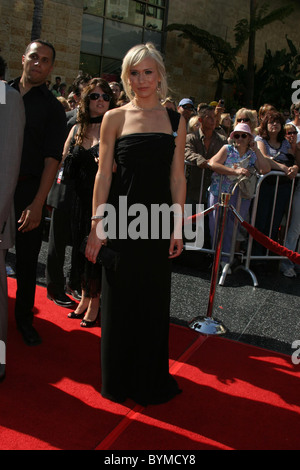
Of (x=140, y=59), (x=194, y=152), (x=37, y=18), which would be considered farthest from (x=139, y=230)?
(x=37, y=18)

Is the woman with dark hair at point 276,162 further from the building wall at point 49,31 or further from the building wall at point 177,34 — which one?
the building wall at point 49,31

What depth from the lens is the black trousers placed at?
3.59 metres

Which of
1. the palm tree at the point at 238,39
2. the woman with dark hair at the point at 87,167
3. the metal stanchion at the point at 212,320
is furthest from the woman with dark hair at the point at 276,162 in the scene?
the palm tree at the point at 238,39

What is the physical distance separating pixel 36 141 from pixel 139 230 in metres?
1.20

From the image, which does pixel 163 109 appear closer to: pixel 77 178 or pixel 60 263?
pixel 77 178

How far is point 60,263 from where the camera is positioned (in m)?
4.51

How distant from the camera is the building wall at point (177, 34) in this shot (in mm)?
15992

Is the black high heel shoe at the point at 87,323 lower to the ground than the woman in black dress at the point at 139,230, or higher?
lower

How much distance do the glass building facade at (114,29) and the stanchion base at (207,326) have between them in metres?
16.1

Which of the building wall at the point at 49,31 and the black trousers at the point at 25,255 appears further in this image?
the building wall at the point at 49,31

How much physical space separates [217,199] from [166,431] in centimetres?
363

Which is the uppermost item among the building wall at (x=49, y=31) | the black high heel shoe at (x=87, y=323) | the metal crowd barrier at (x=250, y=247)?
the building wall at (x=49, y=31)

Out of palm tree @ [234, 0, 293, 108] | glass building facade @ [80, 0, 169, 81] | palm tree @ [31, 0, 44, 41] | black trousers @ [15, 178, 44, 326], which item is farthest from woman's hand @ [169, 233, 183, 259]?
palm tree @ [234, 0, 293, 108]
